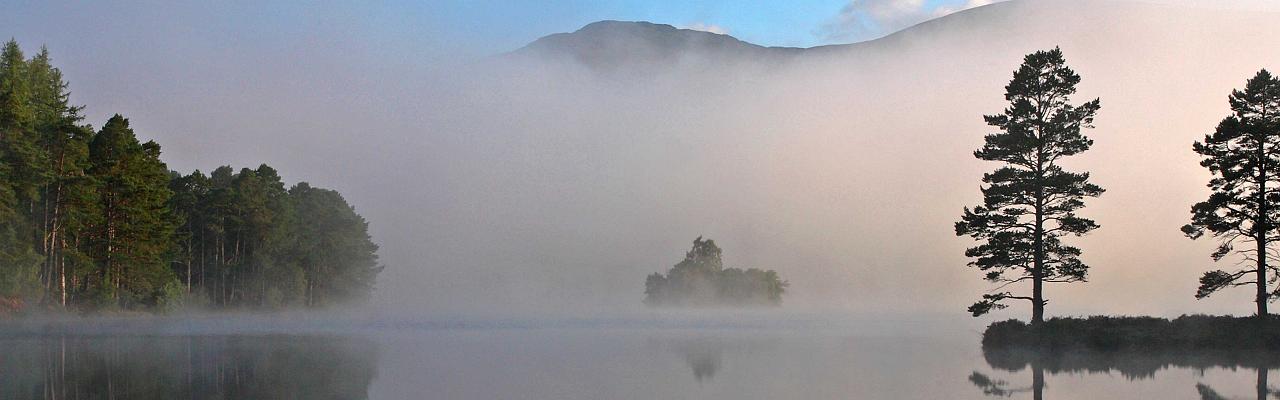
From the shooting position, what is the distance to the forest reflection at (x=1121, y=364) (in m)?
23.7

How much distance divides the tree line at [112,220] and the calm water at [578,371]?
79.9ft

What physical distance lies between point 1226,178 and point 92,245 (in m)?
68.1

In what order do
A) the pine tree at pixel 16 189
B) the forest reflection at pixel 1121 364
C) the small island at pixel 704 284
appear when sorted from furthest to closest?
the small island at pixel 704 284, the pine tree at pixel 16 189, the forest reflection at pixel 1121 364

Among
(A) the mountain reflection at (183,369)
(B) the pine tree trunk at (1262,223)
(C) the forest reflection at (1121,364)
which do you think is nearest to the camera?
(A) the mountain reflection at (183,369)

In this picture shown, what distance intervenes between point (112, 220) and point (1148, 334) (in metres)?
64.6

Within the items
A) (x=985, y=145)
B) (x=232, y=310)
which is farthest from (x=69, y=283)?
(x=985, y=145)

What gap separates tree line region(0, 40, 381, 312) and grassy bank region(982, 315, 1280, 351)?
53055mm

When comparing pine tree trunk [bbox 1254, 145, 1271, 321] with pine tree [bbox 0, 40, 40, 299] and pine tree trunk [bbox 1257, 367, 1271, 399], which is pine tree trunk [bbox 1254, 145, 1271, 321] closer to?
pine tree trunk [bbox 1257, 367, 1271, 399]

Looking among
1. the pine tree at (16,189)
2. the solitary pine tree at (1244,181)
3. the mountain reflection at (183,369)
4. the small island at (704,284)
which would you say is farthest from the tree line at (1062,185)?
the small island at (704,284)

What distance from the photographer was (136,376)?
82.5ft

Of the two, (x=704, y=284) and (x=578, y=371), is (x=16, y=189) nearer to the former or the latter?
(x=578, y=371)

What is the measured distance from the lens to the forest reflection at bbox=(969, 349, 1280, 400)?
2372 centimetres

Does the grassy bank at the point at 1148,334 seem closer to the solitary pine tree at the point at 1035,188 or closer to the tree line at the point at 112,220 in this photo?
the solitary pine tree at the point at 1035,188

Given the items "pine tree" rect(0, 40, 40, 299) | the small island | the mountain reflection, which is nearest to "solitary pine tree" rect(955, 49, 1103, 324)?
the mountain reflection
